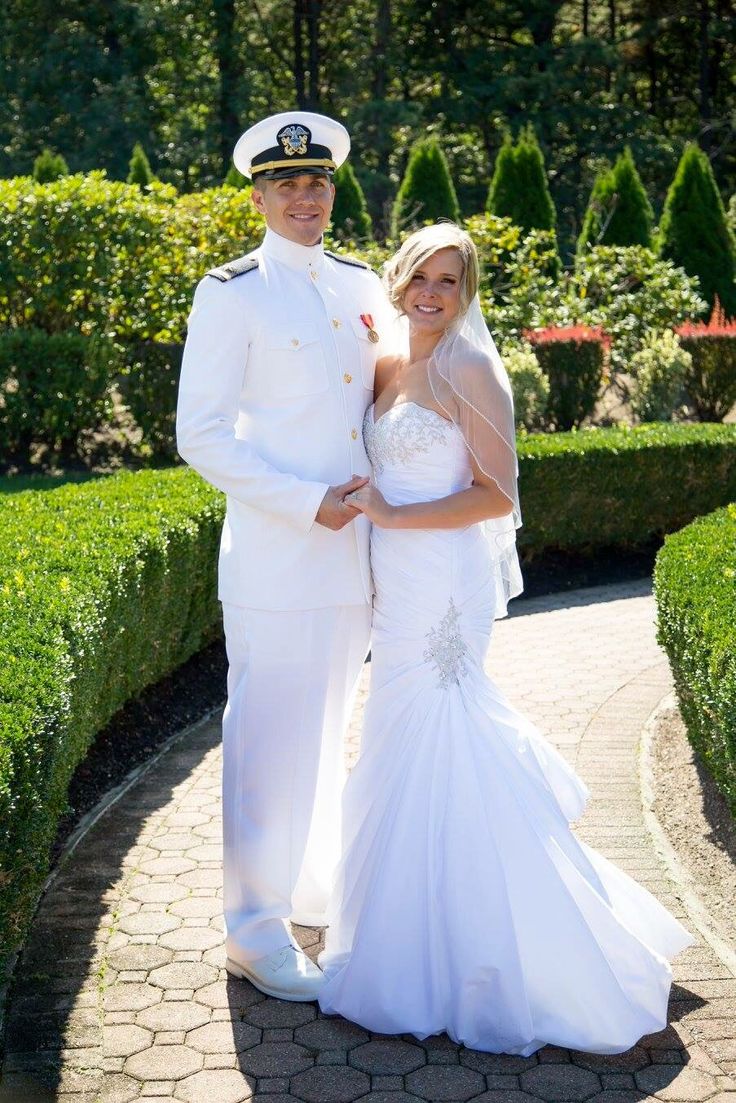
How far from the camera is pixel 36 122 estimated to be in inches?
1150

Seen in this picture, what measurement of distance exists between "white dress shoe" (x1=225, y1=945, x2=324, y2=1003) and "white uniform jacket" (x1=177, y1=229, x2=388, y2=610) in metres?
0.97

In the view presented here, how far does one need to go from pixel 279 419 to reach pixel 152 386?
8582 millimetres

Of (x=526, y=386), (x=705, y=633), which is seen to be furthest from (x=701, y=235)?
(x=705, y=633)

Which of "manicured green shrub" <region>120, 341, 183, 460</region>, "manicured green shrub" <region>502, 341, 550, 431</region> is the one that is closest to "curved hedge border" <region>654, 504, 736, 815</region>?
"manicured green shrub" <region>502, 341, 550, 431</region>

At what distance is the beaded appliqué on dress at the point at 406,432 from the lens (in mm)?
3756

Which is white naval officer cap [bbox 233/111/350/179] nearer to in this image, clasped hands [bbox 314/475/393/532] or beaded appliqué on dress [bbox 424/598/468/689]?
clasped hands [bbox 314/475/393/532]

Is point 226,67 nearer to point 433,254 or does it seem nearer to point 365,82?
point 365,82

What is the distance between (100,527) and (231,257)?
7.26 meters

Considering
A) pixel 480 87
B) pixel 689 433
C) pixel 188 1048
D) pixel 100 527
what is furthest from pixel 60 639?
pixel 480 87

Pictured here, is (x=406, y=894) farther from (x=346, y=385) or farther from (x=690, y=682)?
(x=690, y=682)

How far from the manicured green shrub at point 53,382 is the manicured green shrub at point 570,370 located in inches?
158

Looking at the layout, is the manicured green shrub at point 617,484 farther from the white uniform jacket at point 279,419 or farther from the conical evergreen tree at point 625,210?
the conical evergreen tree at point 625,210

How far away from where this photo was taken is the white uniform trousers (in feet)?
12.4

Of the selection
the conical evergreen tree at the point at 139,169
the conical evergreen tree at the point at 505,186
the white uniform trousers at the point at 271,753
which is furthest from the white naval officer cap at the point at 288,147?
the conical evergreen tree at the point at 139,169
